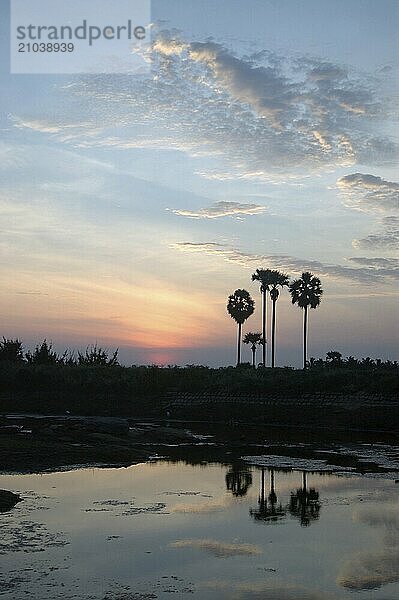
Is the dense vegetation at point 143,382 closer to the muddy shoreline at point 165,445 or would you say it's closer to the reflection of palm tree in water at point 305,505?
the muddy shoreline at point 165,445

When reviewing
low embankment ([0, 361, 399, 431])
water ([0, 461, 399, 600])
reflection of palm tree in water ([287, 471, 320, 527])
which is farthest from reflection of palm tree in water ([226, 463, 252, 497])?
low embankment ([0, 361, 399, 431])

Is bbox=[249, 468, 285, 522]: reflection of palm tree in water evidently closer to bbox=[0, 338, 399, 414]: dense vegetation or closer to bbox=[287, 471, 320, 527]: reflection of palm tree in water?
bbox=[287, 471, 320, 527]: reflection of palm tree in water

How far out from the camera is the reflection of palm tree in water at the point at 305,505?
18317mm

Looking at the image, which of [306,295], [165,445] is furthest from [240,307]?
[165,445]

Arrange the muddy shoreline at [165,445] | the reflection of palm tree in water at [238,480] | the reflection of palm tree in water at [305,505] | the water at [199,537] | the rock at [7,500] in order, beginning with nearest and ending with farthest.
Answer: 1. the water at [199,537]
2. the rock at [7,500]
3. the reflection of palm tree in water at [305,505]
4. the reflection of palm tree in water at [238,480]
5. the muddy shoreline at [165,445]

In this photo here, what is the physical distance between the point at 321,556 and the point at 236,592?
320 cm

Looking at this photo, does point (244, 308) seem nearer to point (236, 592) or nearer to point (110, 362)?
point (110, 362)

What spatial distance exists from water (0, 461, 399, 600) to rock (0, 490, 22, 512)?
0.83 feet

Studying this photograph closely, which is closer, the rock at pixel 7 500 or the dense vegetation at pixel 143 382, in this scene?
the rock at pixel 7 500

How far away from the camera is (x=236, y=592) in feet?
38.7

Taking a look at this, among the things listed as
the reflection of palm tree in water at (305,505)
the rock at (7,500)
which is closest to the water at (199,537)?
the reflection of palm tree in water at (305,505)

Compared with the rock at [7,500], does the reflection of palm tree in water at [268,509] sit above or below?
below

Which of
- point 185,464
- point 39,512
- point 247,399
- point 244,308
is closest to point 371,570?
point 39,512

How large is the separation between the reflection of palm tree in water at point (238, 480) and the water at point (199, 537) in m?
0.07
